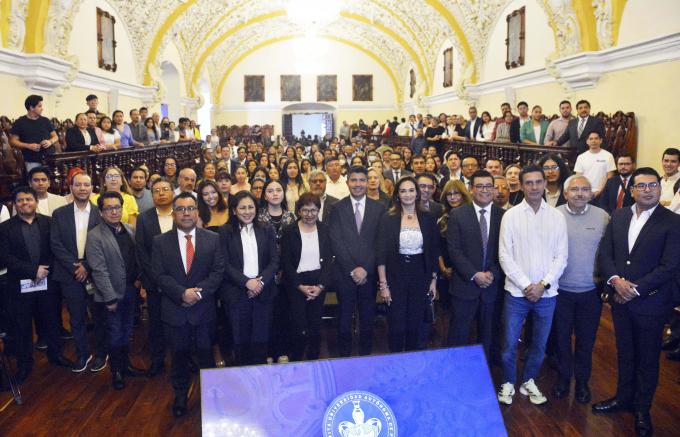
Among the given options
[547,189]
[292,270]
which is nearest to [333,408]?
[292,270]

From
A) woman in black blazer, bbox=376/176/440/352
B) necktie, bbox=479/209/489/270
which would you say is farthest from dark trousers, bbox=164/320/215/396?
necktie, bbox=479/209/489/270

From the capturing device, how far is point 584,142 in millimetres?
7387

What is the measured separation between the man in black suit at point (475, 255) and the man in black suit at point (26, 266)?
333 cm

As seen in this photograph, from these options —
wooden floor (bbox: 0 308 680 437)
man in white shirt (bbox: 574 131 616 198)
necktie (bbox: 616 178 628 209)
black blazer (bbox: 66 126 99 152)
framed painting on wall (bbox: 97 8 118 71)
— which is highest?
framed painting on wall (bbox: 97 8 118 71)

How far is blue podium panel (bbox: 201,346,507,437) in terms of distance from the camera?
2496 mm

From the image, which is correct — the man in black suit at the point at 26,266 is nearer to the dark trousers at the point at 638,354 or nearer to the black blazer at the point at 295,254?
the black blazer at the point at 295,254

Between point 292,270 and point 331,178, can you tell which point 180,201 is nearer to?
point 292,270

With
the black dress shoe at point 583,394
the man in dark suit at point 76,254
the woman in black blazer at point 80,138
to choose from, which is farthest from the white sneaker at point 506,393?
the woman in black blazer at point 80,138

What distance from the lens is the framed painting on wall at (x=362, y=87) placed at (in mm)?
29156

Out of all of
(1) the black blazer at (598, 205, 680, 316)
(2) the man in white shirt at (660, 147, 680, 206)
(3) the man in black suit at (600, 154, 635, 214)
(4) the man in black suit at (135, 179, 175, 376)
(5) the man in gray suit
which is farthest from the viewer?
(3) the man in black suit at (600, 154, 635, 214)

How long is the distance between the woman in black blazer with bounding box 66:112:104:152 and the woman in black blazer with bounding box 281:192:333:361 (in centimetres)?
431

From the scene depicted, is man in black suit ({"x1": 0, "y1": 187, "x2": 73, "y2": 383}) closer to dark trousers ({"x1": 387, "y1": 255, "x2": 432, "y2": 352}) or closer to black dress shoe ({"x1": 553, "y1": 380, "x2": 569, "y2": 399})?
dark trousers ({"x1": 387, "y1": 255, "x2": 432, "y2": 352})

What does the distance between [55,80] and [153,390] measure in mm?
7706

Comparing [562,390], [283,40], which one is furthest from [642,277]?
[283,40]
